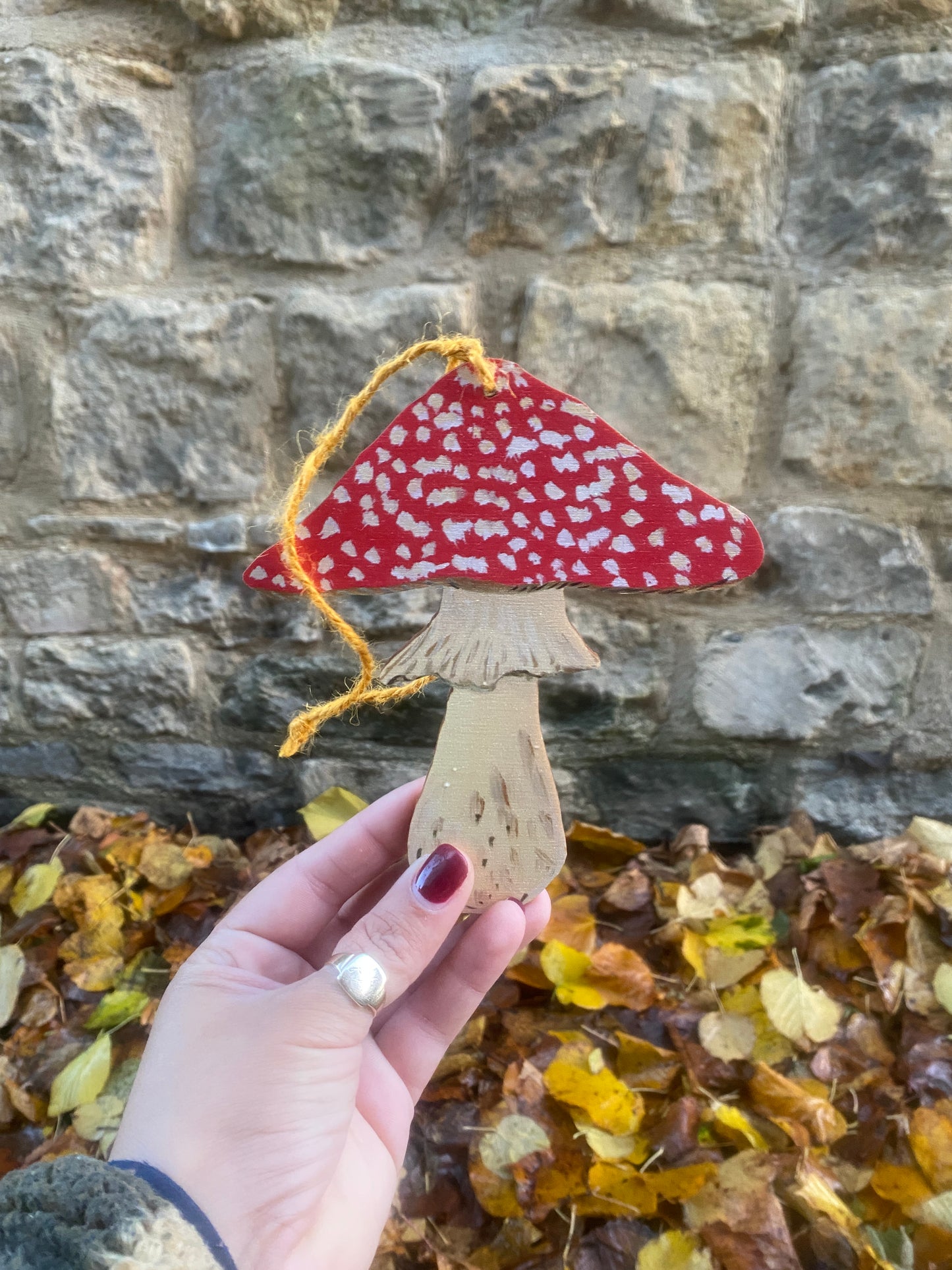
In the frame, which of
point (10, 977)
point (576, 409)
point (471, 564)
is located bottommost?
point (10, 977)

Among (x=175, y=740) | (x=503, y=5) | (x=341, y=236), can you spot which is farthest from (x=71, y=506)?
(x=503, y=5)

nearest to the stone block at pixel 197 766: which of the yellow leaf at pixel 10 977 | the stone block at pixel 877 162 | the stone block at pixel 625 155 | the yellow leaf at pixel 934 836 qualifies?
the yellow leaf at pixel 10 977

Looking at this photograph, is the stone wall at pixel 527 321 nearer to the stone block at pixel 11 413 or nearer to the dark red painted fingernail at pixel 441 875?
the stone block at pixel 11 413

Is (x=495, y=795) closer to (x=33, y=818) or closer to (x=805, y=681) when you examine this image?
(x=805, y=681)

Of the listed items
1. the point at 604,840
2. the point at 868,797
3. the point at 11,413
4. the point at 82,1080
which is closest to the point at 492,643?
the point at 604,840

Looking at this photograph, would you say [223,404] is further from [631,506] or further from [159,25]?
[631,506]

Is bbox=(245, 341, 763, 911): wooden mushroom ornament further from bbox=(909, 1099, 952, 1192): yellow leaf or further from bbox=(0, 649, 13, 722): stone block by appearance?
bbox=(0, 649, 13, 722): stone block
